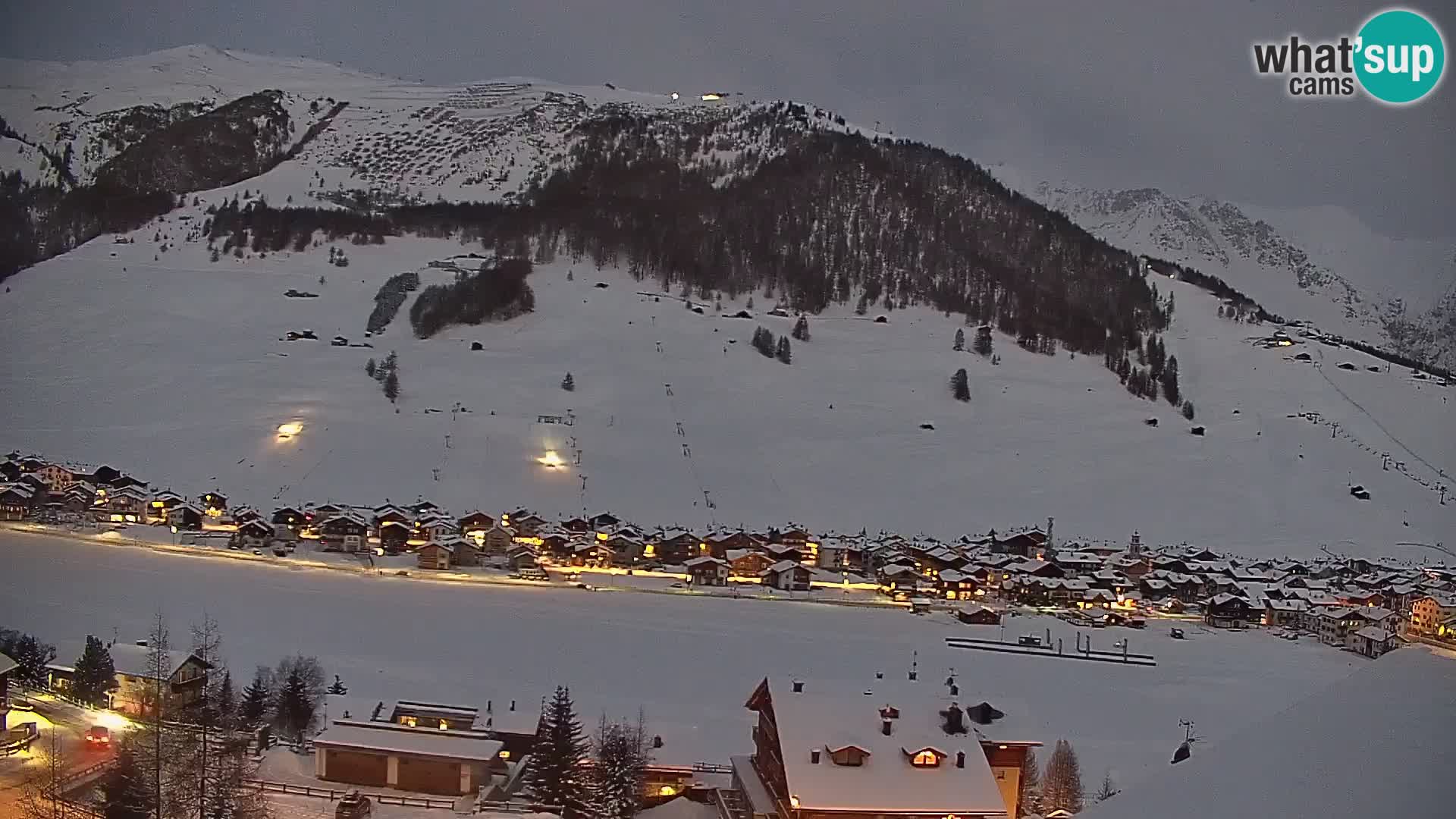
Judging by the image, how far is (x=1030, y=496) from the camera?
64.1ft

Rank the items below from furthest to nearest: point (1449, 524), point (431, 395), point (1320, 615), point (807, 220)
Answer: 1. point (807, 220)
2. point (431, 395)
3. point (1449, 524)
4. point (1320, 615)

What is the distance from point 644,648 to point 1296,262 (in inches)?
2754

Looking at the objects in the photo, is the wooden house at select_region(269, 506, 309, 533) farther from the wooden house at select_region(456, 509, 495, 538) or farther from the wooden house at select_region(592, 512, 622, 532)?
the wooden house at select_region(592, 512, 622, 532)

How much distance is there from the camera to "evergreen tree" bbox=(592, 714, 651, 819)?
18.8ft

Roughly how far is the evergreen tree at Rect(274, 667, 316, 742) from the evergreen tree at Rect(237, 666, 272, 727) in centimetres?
9

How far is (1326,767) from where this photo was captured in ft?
2.76

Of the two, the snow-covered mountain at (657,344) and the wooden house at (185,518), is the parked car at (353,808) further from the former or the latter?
the snow-covered mountain at (657,344)

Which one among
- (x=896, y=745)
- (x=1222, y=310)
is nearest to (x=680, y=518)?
(x=896, y=745)

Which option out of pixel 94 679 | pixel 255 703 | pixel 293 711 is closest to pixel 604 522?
pixel 293 711

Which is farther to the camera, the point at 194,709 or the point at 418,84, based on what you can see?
the point at 418,84

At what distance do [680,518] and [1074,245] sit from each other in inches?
796

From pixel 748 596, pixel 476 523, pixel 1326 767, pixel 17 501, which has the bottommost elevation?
pixel 748 596

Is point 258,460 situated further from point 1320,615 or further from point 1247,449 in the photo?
point 1247,449

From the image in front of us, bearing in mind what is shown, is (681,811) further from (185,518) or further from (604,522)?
(185,518)
